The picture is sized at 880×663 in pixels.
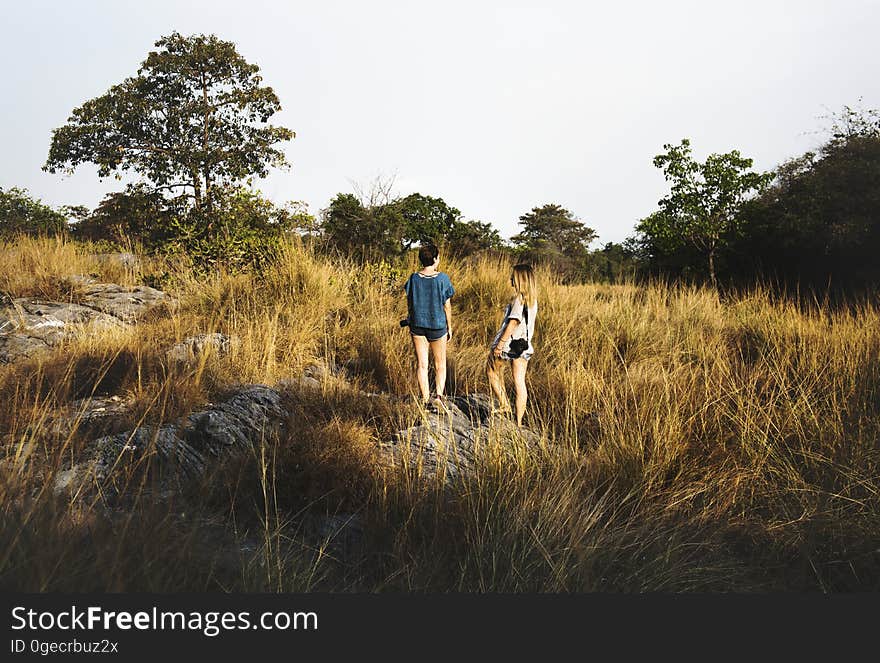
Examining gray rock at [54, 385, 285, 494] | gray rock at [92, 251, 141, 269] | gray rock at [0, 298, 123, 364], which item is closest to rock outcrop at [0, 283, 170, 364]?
gray rock at [0, 298, 123, 364]

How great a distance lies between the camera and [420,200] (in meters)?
17.6

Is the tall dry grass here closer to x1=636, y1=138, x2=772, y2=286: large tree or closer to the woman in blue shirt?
the woman in blue shirt

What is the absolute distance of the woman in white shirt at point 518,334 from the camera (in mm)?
5812

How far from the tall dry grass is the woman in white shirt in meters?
0.32

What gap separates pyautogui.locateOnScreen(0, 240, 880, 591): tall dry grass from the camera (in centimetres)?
277

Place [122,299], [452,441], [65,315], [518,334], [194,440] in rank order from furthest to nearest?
[122,299]
[65,315]
[518,334]
[194,440]
[452,441]

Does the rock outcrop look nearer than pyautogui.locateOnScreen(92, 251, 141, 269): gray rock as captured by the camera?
Yes

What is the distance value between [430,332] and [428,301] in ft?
1.03

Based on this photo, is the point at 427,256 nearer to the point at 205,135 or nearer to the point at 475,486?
the point at 475,486

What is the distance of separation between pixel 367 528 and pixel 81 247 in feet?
35.9

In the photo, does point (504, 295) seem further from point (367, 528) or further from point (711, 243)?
point (711, 243)

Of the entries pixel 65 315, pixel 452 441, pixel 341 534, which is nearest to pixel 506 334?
pixel 452 441

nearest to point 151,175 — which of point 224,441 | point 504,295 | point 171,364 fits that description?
point 504,295

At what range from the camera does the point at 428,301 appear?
→ 6.35 m
